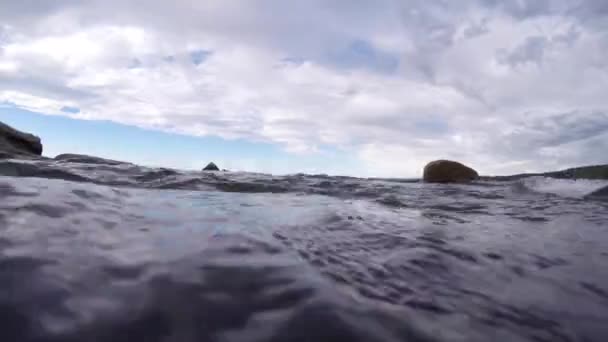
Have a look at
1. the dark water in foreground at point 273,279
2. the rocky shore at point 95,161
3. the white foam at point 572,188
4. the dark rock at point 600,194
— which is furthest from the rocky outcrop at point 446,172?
the dark water in foreground at point 273,279

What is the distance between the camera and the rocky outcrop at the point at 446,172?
14.4 metres

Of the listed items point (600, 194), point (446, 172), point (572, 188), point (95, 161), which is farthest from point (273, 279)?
point (446, 172)

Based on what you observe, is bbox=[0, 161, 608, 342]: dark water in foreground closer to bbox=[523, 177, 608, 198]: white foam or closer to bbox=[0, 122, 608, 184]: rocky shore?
bbox=[523, 177, 608, 198]: white foam

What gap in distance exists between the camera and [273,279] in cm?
157

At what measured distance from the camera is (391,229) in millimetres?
3021

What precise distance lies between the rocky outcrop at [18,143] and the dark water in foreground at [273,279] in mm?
7796

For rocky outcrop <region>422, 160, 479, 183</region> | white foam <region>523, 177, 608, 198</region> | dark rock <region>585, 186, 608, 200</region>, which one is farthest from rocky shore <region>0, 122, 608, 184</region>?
dark rock <region>585, 186, 608, 200</region>

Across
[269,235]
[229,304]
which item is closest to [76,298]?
[229,304]

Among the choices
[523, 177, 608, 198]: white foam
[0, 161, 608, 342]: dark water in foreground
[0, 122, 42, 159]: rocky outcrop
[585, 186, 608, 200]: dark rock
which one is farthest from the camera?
[0, 122, 42, 159]: rocky outcrop

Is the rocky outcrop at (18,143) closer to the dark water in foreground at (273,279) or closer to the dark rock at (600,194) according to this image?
the dark water in foreground at (273,279)

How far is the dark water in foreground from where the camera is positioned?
1147mm

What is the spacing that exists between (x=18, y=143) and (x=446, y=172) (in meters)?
14.9

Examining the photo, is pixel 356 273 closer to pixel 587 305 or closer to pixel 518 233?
pixel 587 305

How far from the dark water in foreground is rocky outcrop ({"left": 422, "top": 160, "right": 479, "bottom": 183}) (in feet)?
39.0
